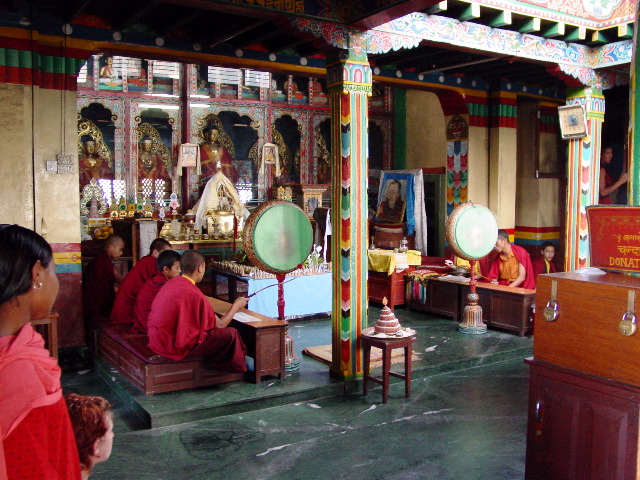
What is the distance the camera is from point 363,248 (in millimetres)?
6027

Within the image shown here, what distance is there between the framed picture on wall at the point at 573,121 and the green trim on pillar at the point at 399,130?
17.7 feet

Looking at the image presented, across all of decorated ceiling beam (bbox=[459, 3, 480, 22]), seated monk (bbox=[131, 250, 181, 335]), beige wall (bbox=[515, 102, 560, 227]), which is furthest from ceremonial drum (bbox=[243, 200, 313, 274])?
beige wall (bbox=[515, 102, 560, 227])

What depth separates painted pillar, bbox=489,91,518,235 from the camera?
1051 cm

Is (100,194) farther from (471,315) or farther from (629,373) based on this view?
(629,373)

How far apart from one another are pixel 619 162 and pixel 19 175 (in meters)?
9.82

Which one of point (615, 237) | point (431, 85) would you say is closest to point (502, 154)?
point (431, 85)

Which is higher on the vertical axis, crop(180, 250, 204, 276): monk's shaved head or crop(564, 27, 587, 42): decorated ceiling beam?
crop(564, 27, 587, 42): decorated ceiling beam

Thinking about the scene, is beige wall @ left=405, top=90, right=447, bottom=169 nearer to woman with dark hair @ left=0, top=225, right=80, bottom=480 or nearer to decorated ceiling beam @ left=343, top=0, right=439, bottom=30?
decorated ceiling beam @ left=343, top=0, right=439, bottom=30

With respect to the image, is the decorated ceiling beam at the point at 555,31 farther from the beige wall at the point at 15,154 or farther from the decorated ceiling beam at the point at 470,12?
the beige wall at the point at 15,154

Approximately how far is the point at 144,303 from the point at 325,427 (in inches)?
96.7

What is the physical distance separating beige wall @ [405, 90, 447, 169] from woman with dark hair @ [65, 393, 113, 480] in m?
10.6

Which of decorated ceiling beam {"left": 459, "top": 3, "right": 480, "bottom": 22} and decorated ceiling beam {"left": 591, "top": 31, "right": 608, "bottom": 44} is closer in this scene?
decorated ceiling beam {"left": 459, "top": 3, "right": 480, "bottom": 22}

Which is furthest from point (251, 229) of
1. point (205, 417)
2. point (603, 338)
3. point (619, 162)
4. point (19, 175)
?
point (619, 162)

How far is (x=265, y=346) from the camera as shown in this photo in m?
5.81
